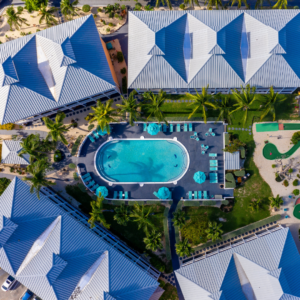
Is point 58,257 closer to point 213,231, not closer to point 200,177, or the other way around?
point 213,231

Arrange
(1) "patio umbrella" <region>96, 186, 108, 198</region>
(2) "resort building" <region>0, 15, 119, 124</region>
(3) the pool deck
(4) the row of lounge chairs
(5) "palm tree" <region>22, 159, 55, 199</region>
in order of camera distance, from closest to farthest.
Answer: (2) "resort building" <region>0, 15, 119, 124</region> → (5) "palm tree" <region>22, 159, 55, 199</region> → (1) "patio umbrella" <region>96, 186, 108, 198</region> → (4) the row of lounge chairs → (3) the pool deck

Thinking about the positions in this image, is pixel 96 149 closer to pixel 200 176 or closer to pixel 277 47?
pixel 200 176

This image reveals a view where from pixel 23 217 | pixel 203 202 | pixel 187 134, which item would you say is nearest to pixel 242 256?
pixel 203 202

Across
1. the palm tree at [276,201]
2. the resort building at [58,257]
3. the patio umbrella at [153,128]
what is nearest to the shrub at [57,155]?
the resort building at [58,257]

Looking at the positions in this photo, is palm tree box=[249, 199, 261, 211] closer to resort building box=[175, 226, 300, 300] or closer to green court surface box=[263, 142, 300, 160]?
resort building box=[175, 226, 300, 300]

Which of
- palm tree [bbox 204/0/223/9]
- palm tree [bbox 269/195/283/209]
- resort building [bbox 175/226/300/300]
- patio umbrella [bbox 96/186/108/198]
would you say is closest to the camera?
resort building [bbox 175/226/300/300]

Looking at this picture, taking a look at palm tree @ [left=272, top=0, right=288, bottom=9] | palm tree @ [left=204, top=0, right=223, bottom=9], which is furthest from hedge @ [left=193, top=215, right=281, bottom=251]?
palm tree @ [left=204, top=0, right=223, bottom=9]
